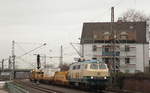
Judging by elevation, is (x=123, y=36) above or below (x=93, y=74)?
above

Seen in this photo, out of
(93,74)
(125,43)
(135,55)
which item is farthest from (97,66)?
(125,43)

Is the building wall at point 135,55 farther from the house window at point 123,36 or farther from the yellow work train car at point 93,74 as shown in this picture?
the yellow work train car at point 93,74

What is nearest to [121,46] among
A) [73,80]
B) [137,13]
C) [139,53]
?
[139,53]

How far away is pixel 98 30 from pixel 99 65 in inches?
2103

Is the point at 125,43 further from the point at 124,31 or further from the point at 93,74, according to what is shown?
the point at 93,74

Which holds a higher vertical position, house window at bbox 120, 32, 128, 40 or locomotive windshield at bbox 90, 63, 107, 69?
house window at bbox 120, 32, 128, 40

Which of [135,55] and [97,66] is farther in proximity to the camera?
[135,55]

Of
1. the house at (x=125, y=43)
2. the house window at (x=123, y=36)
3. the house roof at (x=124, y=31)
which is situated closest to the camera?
the house at (x=125, y=43)

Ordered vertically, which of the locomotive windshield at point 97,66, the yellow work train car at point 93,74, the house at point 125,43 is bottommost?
the yellow work train car at point 93,74

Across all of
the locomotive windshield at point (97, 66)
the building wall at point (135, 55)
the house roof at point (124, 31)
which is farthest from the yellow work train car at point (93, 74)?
the house roof at point (124, 31)

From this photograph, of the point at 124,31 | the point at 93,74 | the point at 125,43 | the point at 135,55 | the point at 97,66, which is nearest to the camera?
the point at 93,74

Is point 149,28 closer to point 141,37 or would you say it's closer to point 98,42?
point 141,37

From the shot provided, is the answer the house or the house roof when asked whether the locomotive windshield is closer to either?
the house

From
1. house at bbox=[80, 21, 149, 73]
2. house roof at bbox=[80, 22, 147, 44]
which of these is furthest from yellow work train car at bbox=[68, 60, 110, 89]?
house roof at bbox=[80, 22, 147, 44]
